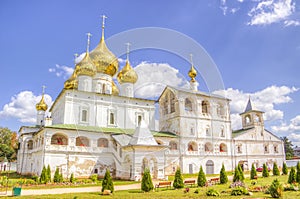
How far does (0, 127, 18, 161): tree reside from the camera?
47181mm

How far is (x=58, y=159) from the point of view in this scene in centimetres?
2419

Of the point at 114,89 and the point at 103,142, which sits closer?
the point at 103,142

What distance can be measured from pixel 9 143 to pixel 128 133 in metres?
35.8

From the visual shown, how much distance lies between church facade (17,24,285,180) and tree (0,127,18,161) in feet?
47.6

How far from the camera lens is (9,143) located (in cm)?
5131

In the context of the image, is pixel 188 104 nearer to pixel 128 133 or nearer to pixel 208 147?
pixel 208 147

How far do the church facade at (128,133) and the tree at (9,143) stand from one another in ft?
47.6

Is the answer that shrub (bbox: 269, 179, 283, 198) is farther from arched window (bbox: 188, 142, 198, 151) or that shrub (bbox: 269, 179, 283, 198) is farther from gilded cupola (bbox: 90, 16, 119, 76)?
gilded cupola (bbox: 90, 16, 119, 76)

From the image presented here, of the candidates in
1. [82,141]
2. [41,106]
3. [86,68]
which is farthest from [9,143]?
[82,141]

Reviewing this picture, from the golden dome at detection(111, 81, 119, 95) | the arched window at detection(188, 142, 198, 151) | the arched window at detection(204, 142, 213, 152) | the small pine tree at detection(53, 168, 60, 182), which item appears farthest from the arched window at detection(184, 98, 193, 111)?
the small pine tree at detection(53, 168, 60, 182)

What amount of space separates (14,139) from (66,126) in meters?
35.1

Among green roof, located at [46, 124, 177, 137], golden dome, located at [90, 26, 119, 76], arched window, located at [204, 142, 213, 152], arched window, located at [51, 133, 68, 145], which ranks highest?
golden dome, located at [90, 26, 119, 76]

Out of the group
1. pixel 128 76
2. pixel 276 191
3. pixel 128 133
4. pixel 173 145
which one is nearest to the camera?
pixel 276 191

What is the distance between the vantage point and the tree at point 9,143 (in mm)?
47181
